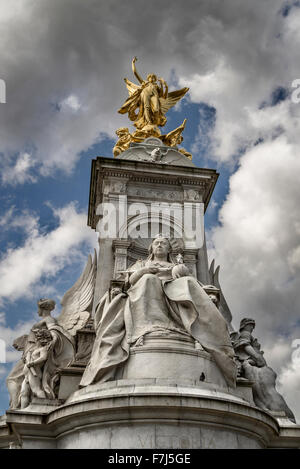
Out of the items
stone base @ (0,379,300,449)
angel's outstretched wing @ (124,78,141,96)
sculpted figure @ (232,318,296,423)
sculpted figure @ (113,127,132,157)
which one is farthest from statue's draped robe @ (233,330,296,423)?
angel's outstretched wing @ (124,78,141,96)

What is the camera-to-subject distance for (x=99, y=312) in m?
10.8

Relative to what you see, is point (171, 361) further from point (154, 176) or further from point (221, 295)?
point (154, 176)

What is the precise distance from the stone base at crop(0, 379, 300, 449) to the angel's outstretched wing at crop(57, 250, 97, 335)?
4.34 metres

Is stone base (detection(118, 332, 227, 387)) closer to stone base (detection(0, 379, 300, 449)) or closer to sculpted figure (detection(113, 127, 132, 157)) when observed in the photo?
stone base (detection(0, 379, 300, 449))

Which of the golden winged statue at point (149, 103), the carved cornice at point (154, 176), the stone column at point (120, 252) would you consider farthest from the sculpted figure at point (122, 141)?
the stone column at point (120, 252)

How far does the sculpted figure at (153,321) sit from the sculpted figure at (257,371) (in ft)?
7.11

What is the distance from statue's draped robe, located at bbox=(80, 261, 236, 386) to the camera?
31.0 feet

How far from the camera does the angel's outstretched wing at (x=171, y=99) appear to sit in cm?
1980

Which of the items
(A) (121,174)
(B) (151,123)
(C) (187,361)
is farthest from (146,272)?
→ (B) (151,123)

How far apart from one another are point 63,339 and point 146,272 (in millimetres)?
2769

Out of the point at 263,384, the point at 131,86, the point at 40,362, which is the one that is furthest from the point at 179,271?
the point at 131,86

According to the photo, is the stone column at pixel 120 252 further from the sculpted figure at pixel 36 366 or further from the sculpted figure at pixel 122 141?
the sculpted figure at pixel 122 141

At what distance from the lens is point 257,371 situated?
11.9 m
